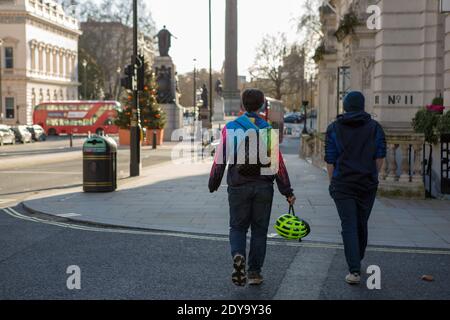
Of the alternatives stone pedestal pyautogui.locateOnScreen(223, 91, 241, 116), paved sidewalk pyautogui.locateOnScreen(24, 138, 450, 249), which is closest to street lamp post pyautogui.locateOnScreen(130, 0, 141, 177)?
paved sidewalk pyautogui.locateOnScreen(24, 138, 450, 249)

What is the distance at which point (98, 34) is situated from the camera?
3526 inches

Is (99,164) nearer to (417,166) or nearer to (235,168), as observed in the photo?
(417,166)

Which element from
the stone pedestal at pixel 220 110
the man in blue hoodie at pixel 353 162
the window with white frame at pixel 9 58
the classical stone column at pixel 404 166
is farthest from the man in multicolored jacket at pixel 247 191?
the window with white frame at pixel 9 58

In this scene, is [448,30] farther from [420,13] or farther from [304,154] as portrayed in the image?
[304,154]

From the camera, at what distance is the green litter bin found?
43.9 feet

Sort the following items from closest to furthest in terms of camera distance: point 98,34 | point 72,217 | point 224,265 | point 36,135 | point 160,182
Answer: point 224,265 < point 72,217 < point 160,182 < point 36,135 < point 98,34

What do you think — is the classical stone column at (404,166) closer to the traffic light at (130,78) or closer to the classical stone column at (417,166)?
the classical stone column at (417,166)

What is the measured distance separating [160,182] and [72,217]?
598cm

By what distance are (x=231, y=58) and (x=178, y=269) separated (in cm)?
3501

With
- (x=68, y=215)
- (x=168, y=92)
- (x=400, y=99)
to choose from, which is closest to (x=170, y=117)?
(x=168, y=92)

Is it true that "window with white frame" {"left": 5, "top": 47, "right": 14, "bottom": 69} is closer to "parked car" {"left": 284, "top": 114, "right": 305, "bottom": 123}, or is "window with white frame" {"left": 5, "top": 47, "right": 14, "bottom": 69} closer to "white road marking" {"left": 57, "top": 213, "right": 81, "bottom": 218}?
"parked car" {"left": 284, "top": 114, "right": 305, "bottom": 123}

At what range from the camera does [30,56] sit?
2918 inches

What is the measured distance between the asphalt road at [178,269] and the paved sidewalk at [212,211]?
2.41ft
